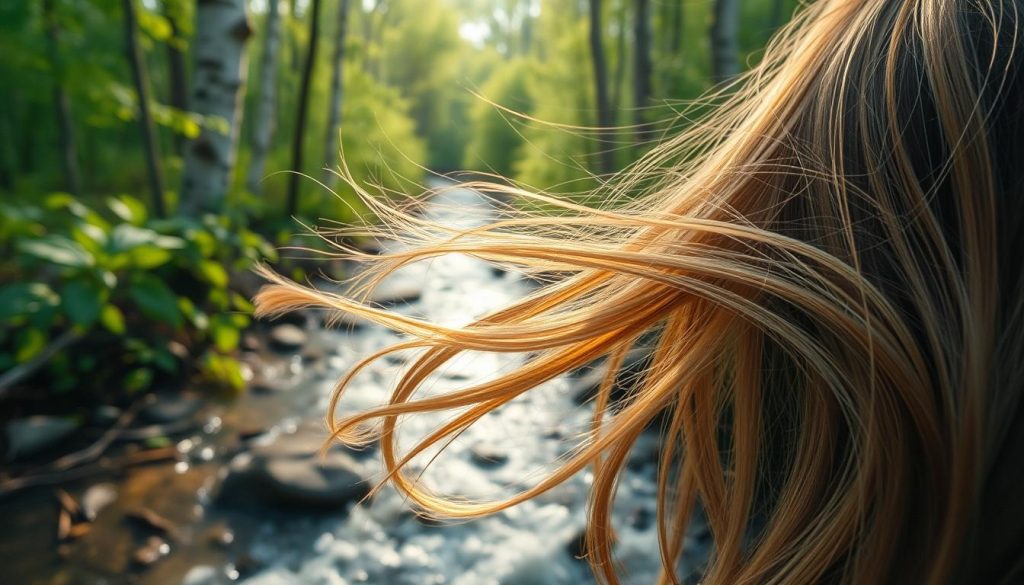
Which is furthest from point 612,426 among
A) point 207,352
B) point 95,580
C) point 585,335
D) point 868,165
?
point 207,352

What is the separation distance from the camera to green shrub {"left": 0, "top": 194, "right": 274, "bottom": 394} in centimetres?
323

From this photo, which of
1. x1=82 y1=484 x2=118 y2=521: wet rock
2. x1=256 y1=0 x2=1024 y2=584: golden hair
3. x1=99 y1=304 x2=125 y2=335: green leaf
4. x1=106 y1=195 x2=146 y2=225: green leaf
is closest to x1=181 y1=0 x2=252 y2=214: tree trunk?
x1=106 y1=195 x2=146 y2=225: green leaf

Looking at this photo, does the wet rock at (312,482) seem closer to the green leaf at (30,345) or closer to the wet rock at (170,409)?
the wet rock at (170,409)

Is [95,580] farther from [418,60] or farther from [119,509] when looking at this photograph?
[418,60]

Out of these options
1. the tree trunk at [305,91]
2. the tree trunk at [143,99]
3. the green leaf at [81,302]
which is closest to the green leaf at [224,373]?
the green leaf at [81,302]

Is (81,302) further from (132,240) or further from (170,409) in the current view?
(170,409)

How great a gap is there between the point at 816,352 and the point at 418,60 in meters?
36.8

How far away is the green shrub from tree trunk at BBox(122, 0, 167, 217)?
1.70 feet

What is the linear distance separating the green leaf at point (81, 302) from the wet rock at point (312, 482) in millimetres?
1153

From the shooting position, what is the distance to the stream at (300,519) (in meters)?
2.90

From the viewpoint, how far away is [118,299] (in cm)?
471

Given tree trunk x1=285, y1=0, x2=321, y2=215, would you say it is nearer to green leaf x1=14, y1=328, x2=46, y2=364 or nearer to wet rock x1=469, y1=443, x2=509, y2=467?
green leaf x1=14, y1=328, x2=46, y2=364

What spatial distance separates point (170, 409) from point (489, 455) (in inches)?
80.1

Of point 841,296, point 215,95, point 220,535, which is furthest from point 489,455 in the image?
point 841,296
